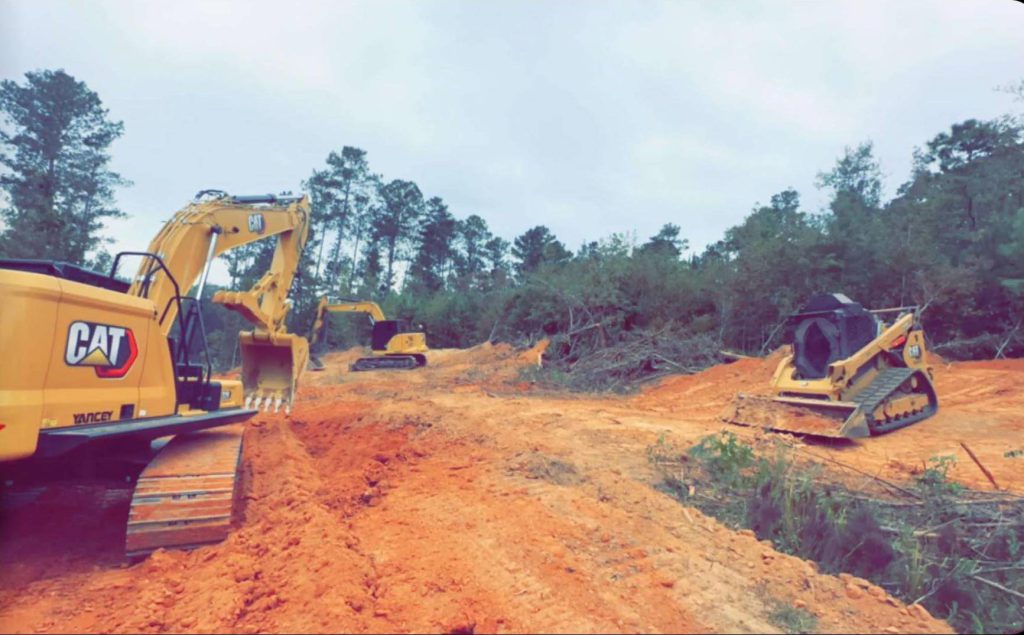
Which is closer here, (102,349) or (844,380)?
(102,349)

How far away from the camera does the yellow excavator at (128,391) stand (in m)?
3.20

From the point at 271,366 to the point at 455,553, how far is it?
19.9 feet

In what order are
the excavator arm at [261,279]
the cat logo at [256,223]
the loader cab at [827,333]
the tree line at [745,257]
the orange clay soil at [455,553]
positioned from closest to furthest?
the orange clay soil at [455,553], the excavator arm at [261,279], the cat logo at [256,223], the loader cab at [827,333], the tree line at [745,257]

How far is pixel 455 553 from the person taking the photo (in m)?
3.42

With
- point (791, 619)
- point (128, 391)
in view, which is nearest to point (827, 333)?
point (791, 619)

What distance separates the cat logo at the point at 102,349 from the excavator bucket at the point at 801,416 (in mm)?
7033

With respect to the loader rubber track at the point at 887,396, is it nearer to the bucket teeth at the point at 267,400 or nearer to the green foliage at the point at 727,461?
the green foliage at the point at 727,461

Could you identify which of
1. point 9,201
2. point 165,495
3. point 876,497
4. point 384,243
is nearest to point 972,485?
point 876,497

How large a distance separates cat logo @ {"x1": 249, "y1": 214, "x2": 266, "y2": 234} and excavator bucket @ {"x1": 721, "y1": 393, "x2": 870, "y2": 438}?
23.1 feet

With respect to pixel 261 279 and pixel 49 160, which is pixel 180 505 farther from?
pixel 49 160

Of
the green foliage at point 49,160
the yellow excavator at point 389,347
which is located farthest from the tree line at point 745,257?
the yellow excavator at point 389,347

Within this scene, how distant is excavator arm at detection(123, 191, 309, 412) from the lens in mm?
5914

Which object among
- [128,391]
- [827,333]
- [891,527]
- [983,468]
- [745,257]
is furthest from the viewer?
[745,257]

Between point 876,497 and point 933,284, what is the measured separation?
12.1m
